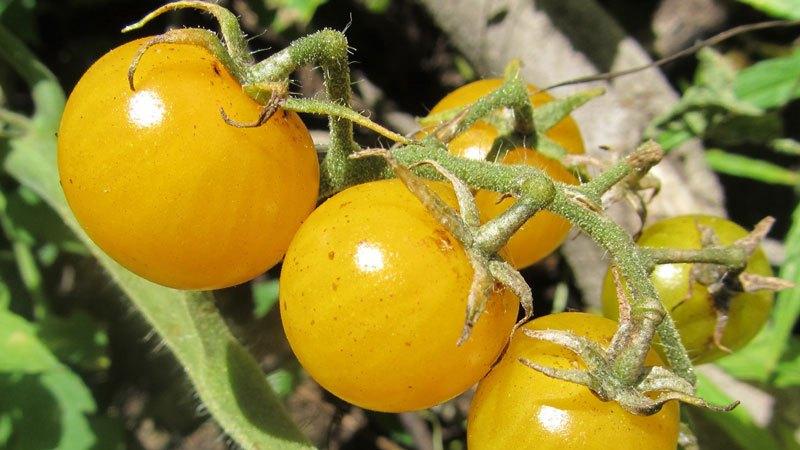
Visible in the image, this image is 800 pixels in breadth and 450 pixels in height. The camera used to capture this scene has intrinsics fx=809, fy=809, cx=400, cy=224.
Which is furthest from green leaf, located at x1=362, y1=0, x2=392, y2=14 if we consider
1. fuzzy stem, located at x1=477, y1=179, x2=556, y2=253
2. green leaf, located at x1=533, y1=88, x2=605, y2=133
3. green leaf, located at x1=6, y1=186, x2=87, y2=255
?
fuzzy stem, located at x1=477, y1=179, x2=556, y2=253

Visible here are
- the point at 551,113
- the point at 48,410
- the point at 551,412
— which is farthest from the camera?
the point at 48,410

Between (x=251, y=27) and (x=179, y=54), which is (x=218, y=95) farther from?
(x=251, y=27)

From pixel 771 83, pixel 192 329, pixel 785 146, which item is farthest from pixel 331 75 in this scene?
pixel 785 146

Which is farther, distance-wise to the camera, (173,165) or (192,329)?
(192,329)

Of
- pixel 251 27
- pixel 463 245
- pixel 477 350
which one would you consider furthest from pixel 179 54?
pixel 251 27

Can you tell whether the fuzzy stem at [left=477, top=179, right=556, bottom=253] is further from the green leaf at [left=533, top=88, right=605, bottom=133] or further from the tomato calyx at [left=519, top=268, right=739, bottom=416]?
the green leaf at [left=533, top=88, right=605, bottom=133]

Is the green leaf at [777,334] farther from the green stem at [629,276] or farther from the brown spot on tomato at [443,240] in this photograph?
the brown spot on tomato at [443,240]

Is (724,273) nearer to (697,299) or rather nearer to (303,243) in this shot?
(697,299)
